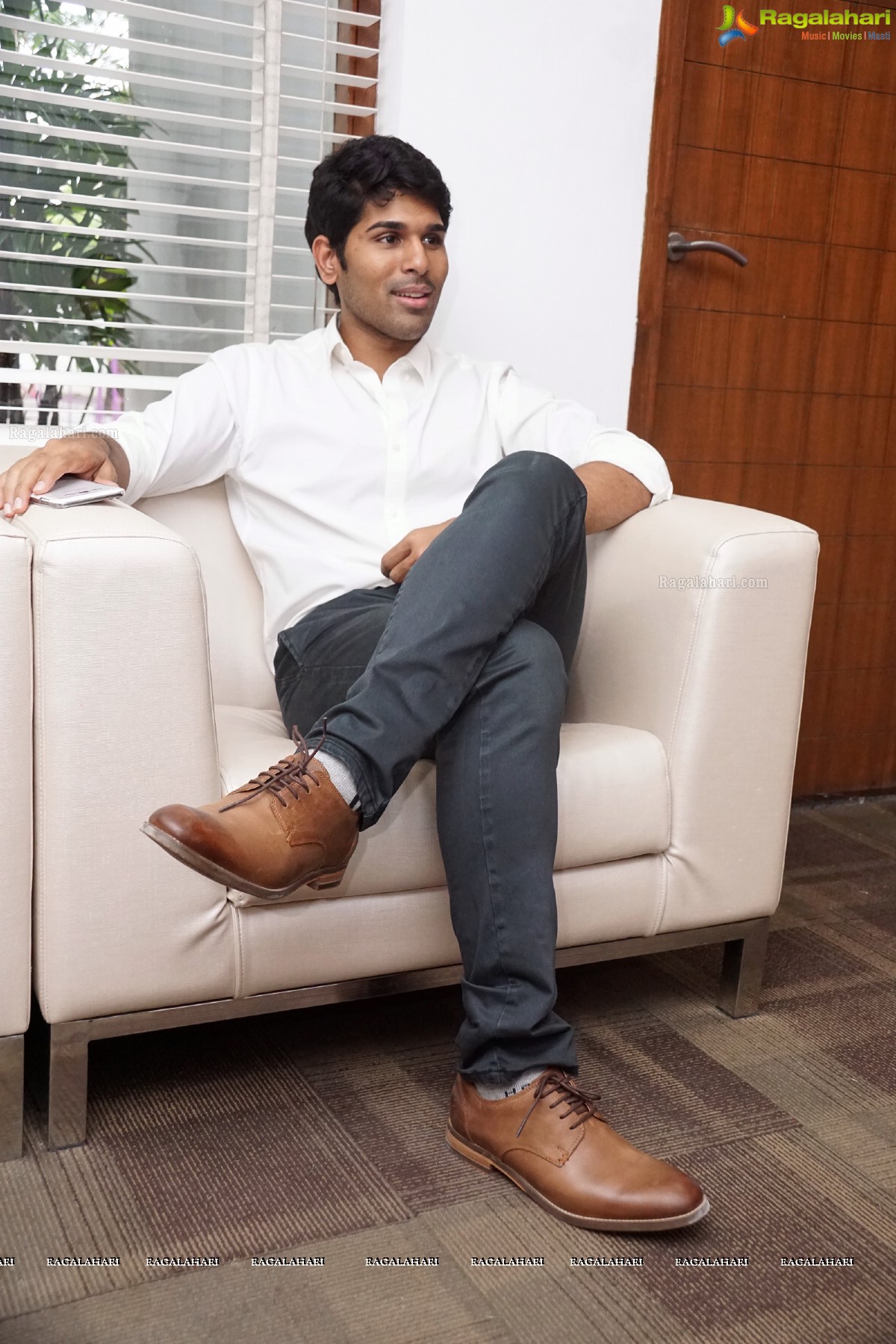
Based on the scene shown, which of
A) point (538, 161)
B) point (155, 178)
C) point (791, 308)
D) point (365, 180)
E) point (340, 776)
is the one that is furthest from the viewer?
point (791, 308)

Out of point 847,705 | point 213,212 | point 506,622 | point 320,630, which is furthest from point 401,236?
point 847,705

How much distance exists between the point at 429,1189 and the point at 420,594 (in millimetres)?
656

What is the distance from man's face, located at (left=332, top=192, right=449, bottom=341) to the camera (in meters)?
1.88

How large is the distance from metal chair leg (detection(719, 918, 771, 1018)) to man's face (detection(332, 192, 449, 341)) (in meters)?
1.03

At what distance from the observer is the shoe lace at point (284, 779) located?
1.28 metres

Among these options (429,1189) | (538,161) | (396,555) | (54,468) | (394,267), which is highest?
(538,161)

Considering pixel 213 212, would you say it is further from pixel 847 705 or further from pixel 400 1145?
pixel 847 705

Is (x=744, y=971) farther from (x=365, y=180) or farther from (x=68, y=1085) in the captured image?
(x=365, y=180)

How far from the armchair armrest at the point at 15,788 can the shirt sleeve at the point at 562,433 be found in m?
0.88

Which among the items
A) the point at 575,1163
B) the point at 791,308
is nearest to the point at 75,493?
the point at 575,1163

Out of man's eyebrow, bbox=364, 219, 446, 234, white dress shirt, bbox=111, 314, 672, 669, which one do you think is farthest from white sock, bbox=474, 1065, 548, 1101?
man's eyebrow, bbox=364, 219, 446, 234

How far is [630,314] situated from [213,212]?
0.83 meters

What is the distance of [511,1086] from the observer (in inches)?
54.3

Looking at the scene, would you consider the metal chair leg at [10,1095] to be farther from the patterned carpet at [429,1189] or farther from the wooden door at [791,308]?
the wooden door at [791,308]
